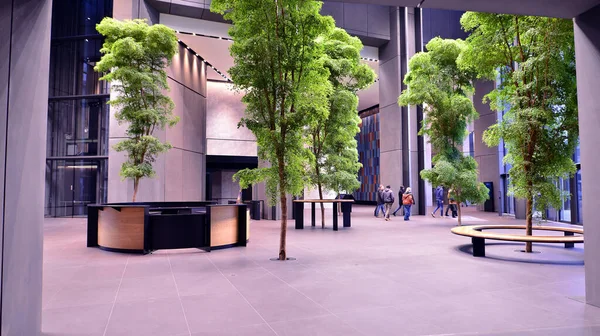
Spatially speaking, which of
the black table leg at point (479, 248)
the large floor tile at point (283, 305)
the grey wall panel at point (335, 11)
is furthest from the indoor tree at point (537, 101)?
the grey wall panel at point (335, 11)

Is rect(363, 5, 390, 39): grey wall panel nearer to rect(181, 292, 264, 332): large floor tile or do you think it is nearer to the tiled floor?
the tiled floor

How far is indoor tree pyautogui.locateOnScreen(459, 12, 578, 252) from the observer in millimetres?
7363

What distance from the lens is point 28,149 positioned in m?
3.29

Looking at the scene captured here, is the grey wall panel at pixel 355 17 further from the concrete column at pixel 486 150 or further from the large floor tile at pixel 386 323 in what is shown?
the large floor tile at pixel 386 323

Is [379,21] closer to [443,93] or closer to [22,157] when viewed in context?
[443,93]

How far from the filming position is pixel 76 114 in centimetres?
1838

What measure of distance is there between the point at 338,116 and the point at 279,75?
7.29 m

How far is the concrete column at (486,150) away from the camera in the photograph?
69.3ft

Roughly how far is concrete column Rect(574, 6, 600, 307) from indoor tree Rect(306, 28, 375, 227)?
942 centimetres

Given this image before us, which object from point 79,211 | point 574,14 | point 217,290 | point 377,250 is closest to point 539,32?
point 574,14

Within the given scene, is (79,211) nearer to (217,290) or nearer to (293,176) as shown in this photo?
(293,176)

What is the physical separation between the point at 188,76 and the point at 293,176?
14.1m

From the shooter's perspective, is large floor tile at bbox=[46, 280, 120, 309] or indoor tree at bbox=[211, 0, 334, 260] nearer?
large floor tile at bbox=[46, 280, 120, 309]

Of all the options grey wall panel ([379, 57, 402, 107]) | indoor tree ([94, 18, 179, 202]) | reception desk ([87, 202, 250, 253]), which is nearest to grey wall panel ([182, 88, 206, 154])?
indoor tree ([94, 18, 179, 202])
